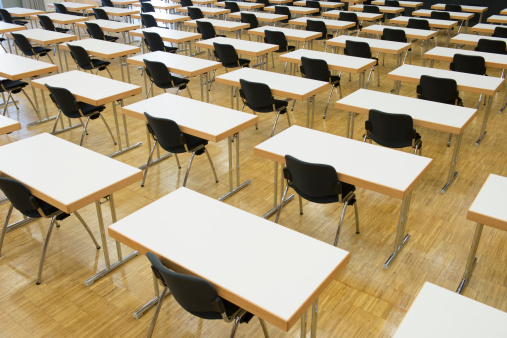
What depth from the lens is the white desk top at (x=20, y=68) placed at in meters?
5.20

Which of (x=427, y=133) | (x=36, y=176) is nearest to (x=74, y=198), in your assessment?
(x=36, y=176)

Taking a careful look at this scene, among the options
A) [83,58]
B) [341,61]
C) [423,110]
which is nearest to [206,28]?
[83,58]

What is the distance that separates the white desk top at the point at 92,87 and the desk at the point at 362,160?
6.25ft

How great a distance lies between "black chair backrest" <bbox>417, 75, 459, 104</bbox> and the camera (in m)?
4.78

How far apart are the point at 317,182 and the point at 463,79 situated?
2.83 meters

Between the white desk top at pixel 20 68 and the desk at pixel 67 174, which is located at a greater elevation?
the white desk top at pixel 20 68

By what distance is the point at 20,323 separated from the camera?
9.52ft

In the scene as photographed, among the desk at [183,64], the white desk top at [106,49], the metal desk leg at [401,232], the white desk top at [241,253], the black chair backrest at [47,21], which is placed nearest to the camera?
the white desk top at [241,253]

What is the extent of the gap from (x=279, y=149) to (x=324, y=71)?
8.41 feet

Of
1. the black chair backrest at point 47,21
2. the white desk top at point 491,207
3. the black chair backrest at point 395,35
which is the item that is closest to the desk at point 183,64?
the black chair backrest at point 395,35

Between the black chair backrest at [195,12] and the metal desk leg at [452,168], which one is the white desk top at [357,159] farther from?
the black chair backrest at [195,12]

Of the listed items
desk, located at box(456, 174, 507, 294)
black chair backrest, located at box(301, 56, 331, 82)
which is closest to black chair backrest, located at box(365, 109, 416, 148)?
desk, located at box(456, 174, 507, 294)

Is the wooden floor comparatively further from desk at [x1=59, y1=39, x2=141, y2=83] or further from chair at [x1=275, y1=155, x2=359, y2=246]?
desk at [x1=59, y1=39, x2=141, y2=83]

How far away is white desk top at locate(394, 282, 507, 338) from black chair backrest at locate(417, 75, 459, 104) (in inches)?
131
